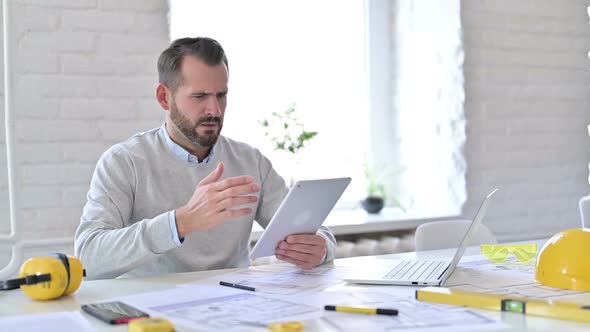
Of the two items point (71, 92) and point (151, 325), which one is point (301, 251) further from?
point (71, 92)

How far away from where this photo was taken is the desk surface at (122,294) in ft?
3.73

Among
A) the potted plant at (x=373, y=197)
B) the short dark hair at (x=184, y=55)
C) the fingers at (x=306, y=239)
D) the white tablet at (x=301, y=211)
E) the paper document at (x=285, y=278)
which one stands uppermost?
the short dark hair at (x=184, y=55)

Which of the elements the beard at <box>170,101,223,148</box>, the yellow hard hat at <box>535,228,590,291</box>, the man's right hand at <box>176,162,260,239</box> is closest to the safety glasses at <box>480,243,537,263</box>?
the yellow hard hat at <box>535,228,590,291</box>

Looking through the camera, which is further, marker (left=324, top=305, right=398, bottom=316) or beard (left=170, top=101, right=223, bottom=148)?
beard (left=170, top=101, right=223, bottom=148)

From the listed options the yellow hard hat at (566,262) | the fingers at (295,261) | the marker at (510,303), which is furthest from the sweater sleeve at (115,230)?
the yellow hard hat at (566,262)

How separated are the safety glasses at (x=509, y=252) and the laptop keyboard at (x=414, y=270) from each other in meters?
0.17

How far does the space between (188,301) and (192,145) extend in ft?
2.55

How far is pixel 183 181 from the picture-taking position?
6.50ft

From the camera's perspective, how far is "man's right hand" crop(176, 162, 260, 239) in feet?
4.98

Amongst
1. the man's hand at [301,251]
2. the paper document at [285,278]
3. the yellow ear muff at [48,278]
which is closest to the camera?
the yellow ear muff at [48,278]

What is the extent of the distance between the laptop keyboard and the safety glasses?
17cm

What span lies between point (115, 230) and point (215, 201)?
1.00ft

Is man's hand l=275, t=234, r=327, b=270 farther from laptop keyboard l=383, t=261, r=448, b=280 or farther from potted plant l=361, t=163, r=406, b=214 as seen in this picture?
potted plant l=361, t=163, r=406, b=214

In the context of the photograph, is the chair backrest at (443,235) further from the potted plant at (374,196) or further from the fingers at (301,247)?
the potted plant at (374,196)
